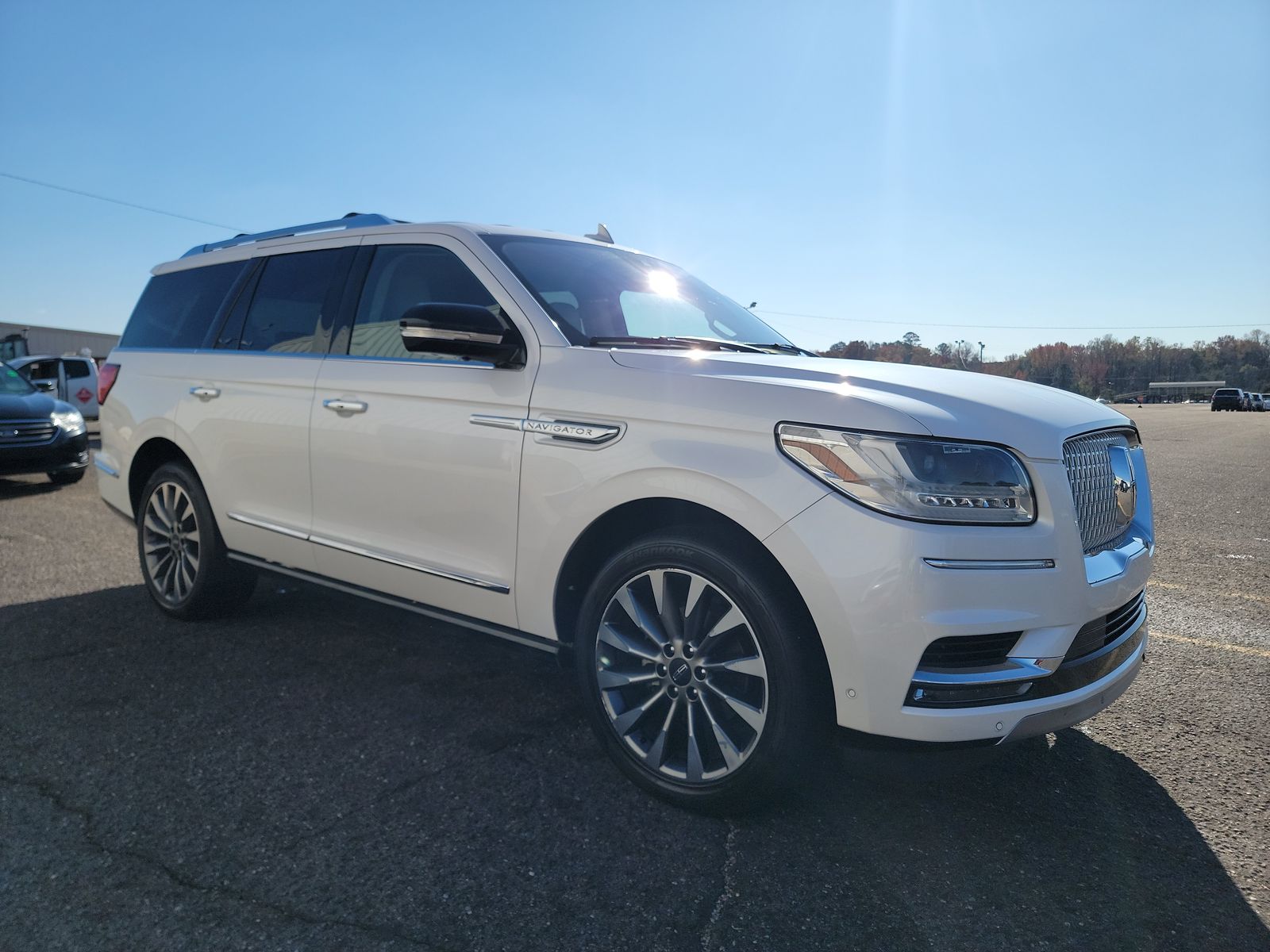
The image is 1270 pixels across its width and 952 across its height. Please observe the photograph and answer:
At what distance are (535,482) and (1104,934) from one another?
2.07 m

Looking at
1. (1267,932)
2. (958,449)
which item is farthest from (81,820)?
(1267,932)

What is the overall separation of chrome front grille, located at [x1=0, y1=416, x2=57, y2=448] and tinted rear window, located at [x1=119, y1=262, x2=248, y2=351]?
5.88 meters

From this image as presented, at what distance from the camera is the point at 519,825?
2.64 m

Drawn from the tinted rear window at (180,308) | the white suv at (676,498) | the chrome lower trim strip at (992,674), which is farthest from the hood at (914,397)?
the tinted rear window at (180,308)

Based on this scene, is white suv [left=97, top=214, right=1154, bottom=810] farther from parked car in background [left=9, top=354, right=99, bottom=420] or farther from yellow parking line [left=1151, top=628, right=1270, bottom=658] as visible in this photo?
parked car in background [left=9, top=354, right=99, bottom=420]

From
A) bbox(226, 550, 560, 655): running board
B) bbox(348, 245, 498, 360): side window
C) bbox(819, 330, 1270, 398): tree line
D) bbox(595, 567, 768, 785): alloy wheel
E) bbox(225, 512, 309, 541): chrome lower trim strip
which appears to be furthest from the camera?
bbox(819, 330, 1270, 398): tree line

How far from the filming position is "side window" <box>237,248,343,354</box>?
3990 millimetres

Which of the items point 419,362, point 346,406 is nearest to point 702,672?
point 419,362

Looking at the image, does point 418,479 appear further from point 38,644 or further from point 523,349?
point 38,644

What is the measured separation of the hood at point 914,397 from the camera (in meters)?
2.33

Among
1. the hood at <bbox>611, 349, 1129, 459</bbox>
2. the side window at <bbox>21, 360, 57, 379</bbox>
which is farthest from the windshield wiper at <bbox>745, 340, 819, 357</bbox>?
the side window at <bbox>21, 360, 57, 379</bbox>

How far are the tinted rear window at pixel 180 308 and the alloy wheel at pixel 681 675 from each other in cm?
314

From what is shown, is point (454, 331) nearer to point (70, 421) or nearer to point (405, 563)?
point (405, 563)

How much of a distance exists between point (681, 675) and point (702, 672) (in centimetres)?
9
